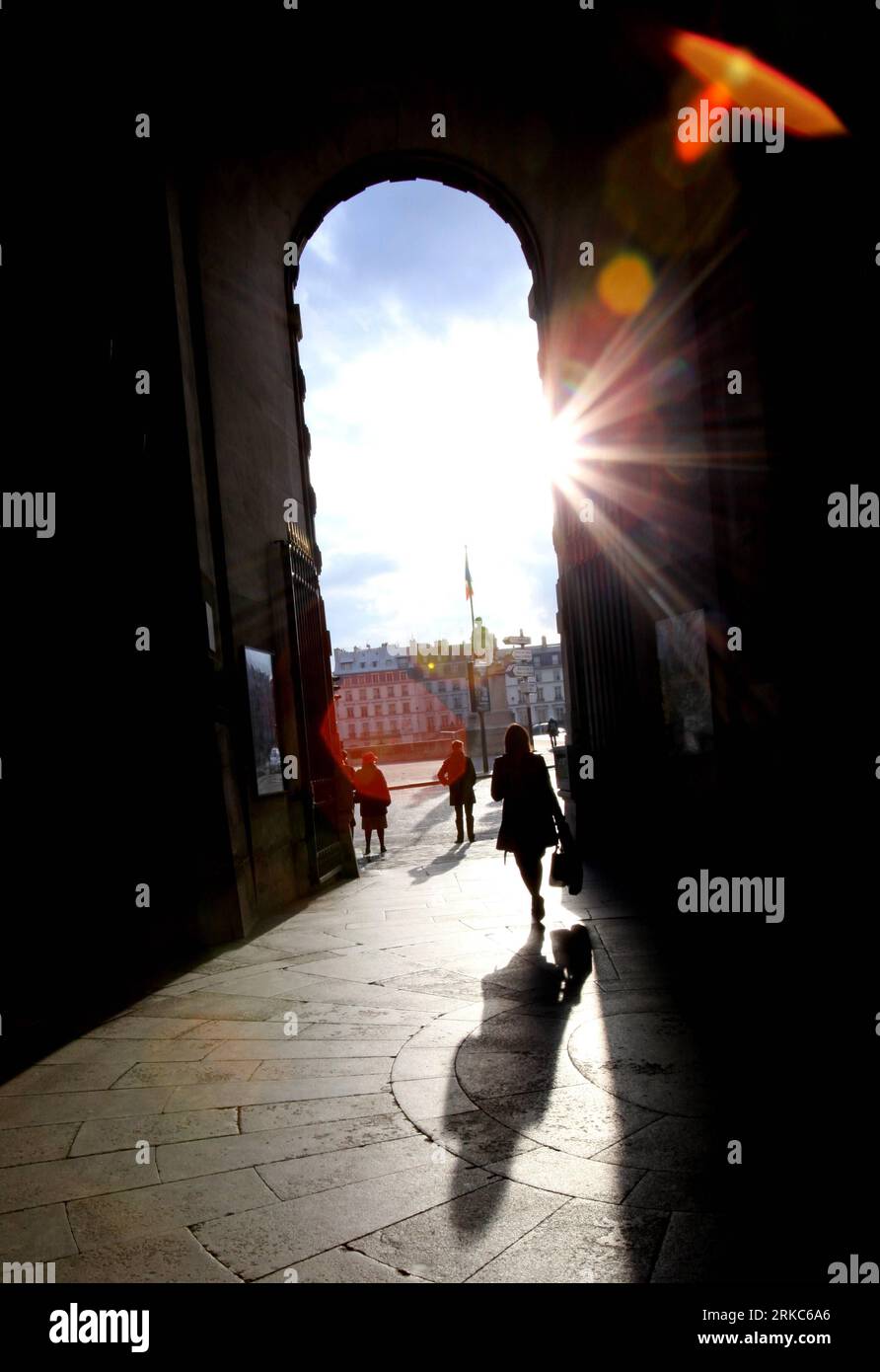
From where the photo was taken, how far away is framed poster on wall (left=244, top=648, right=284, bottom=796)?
358 inches

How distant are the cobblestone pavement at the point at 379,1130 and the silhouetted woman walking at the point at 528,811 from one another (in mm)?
1162

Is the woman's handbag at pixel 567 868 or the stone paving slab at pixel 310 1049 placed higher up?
the woman's handbag at pixel 567 868

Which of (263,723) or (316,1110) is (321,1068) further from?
(263,723)

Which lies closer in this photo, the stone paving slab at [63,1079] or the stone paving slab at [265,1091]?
the stone paving slab at [265,1091]

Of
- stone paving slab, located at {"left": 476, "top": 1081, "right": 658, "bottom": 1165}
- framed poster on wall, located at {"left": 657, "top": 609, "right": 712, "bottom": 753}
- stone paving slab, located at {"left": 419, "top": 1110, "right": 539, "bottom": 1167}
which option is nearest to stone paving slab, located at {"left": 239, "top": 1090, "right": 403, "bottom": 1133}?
stone paving slab, located at {"left": 419, "top": 1110, "right": 539, "bottom": 1167}

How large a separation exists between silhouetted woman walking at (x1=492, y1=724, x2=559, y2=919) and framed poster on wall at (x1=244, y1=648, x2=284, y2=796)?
2566mm

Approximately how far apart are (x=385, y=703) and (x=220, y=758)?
104175mm

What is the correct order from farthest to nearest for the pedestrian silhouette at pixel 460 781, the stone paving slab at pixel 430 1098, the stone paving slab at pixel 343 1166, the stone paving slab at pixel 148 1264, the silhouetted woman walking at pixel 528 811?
the pedestrian silhouette at pixel 460 781 → the silhouetted woman walking at pixel 528 811 → the stone paving slab at pixel 430 1098 → the stone paving slab at pixel 343 1166 → the stone paving slab at pixel 148 1264

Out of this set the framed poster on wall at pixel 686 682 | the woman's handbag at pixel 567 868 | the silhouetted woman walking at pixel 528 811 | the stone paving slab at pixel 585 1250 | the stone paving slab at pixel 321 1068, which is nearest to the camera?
the stone paving slab at pixel 585 1250

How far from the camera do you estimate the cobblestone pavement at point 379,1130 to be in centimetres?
273

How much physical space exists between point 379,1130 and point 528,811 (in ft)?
14.1

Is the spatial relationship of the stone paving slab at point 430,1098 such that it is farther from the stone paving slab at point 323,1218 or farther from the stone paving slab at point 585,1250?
the stone paving slab at point 585,1250

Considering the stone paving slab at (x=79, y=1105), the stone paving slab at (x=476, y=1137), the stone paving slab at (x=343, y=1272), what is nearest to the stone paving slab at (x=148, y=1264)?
the stone paving slab at (x=343, y=1272)
